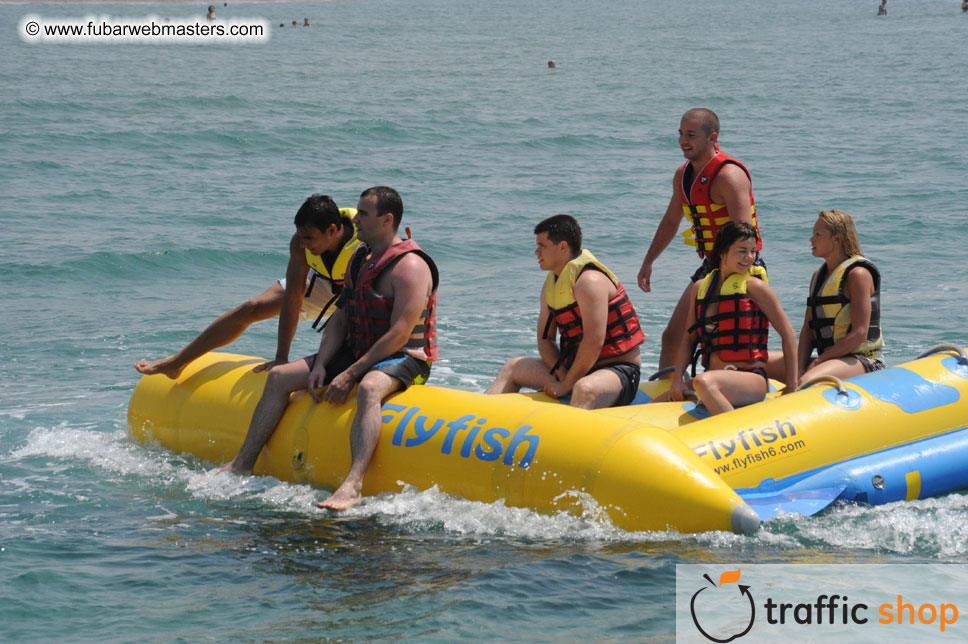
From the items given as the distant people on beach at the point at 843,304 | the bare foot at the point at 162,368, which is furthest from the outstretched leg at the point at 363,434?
the distant people on beach at the point at 843,304

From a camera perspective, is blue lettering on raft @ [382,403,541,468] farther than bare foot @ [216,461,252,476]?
No

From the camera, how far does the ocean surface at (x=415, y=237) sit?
4.62m

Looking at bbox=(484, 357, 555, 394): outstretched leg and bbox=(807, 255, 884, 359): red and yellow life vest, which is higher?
A: bbox=(807, 255, 884, 359): red and yellow life vest

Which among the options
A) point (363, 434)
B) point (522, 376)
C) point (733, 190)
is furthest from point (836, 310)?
point (363, 434)

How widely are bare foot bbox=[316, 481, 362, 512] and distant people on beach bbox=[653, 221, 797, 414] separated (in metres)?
1.74

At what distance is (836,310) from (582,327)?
1378mm

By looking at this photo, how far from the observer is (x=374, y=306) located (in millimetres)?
5754

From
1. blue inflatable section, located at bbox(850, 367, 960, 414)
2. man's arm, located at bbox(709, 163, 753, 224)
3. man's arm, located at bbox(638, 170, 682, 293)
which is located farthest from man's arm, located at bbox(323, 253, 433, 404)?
blue inflatable section, located at bbox(850, 367, 960, 414)

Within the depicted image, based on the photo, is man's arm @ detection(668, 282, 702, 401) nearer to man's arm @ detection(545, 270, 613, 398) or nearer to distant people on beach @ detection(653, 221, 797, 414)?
distant people on beach @ detection(653, 221, 797, 414)

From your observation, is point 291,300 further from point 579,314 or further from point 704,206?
point 704,206

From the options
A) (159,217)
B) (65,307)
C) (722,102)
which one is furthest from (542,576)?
(722,102)

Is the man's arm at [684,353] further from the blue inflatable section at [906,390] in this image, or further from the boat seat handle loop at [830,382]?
the blue inflatable section at [906,390]

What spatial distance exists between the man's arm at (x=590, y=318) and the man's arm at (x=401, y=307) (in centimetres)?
79

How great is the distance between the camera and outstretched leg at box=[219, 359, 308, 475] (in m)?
5.98
